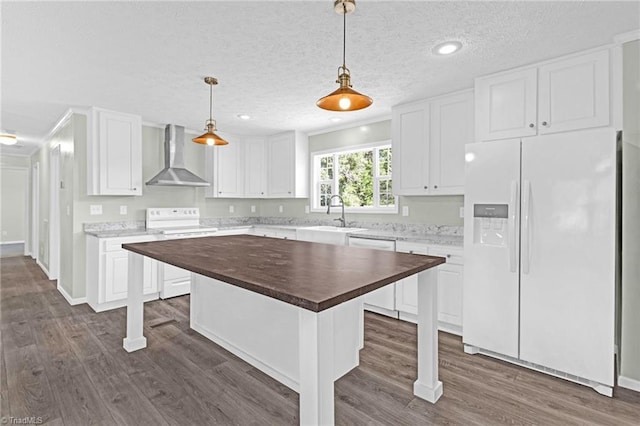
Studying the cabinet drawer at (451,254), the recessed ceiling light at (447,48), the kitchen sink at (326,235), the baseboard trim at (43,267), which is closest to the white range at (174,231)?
the kitchen sink at (326,235)

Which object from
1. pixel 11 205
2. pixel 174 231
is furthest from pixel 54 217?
pixel 11 205

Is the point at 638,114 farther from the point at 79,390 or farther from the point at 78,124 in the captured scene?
the point at 78,124

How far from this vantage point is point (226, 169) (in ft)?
16.9

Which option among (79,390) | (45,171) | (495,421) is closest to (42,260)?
(45,171)

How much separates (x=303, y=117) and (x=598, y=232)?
10.5 feet

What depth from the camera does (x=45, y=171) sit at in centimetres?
555

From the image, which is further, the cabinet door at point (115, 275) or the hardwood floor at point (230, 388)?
the cabinet door at point (115, 275)

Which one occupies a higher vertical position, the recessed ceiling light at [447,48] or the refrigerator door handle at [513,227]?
the recessed ceiling light at [447,48]

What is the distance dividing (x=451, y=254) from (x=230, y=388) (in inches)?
84.5

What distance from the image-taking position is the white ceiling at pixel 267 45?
6.18 feet

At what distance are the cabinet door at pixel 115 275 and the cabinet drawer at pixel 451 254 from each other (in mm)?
3361

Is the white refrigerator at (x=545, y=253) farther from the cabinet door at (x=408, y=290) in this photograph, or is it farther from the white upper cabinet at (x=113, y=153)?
the white upper cabinet at (x=113, y=153)

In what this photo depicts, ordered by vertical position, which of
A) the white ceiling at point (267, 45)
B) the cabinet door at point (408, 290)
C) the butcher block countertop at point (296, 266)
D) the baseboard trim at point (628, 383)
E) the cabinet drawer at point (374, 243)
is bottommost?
the baseboard trim at point (628, 383)

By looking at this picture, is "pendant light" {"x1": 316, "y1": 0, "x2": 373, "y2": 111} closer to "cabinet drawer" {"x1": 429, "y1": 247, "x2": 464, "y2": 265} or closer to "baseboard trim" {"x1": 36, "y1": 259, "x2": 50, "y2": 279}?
"cabinet drawer" {"x1": 429, "y1": 247, "x2": 464, "y2": 265}
